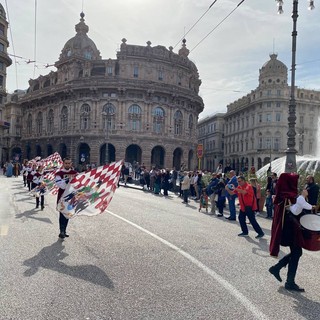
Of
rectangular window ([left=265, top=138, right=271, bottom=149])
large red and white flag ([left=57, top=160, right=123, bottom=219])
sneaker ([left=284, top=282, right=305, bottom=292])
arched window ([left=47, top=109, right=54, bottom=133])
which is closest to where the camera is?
sneaker ([left=284, top=282, right=305, bottom=292])

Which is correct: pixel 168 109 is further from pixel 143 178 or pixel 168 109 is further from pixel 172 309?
pixel 172 309

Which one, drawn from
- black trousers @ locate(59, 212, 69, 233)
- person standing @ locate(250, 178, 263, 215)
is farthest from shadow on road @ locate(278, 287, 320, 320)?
person standing @ locate(250, 178, 263, 215)

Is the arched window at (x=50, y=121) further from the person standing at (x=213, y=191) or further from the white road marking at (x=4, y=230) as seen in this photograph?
the white road marking at (x=4, y=230)

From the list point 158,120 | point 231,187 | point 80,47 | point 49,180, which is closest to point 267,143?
point 158,120

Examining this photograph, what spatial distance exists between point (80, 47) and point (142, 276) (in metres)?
60.7

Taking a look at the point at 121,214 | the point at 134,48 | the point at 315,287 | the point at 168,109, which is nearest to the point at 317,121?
the point at 168,109

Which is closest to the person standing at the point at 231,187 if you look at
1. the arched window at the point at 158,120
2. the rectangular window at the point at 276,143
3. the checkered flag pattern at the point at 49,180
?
the checkered flag pattern at the point at 49,180

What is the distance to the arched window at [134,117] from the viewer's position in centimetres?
5472

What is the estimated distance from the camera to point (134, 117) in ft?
180

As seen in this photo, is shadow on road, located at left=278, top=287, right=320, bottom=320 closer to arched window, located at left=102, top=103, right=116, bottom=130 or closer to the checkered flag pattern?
the checkered flag pattern

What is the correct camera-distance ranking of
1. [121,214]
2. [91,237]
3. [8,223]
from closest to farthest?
[91,237]
[8,223]
[121,214]

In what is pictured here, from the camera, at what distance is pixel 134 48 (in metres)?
55.4

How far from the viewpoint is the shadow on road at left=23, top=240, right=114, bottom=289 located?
17.9 ft

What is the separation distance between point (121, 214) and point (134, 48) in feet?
154
